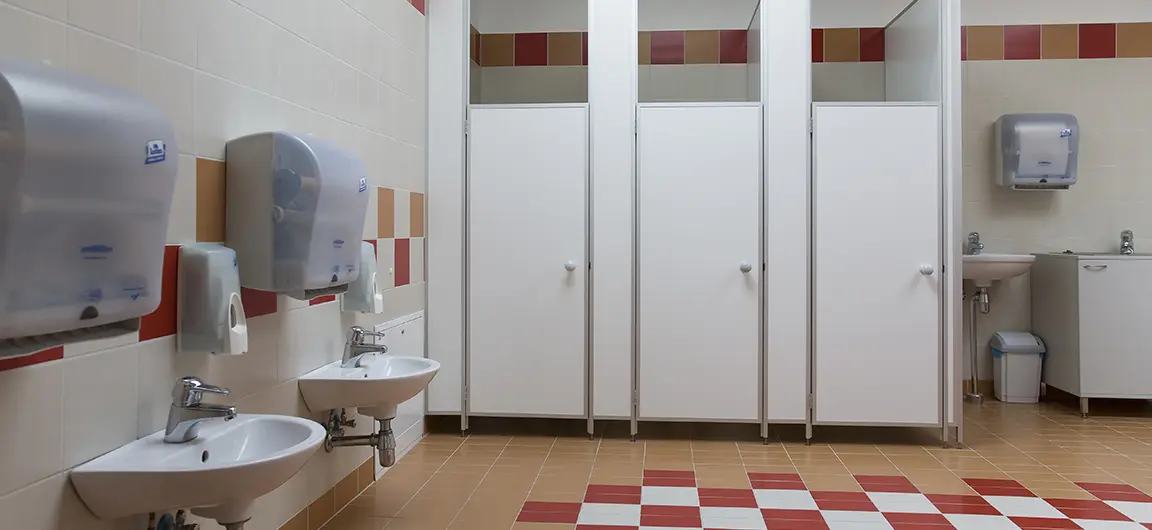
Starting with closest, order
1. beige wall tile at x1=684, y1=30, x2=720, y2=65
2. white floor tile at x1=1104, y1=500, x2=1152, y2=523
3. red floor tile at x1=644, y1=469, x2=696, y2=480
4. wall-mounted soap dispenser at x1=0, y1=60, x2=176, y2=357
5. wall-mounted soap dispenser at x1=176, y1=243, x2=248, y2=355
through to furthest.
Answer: wall-mounted soap dispenser at x1=0, y1=60, x2=176, y2=357 → wall-mounted soap dispenser at x1=176, y1=243, x2=248, y2=355 → white floor tile at x1=1104, y1=500, x2=1152, y2=523 → red floor tile at x1=644, y1=469, x2=696, y2=480 → beige wall tile at x1=684, y1=30, x2=720, y2=65

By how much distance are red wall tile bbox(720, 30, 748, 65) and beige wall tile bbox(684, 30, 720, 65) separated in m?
0.03

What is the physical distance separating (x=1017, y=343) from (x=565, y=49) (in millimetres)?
3105

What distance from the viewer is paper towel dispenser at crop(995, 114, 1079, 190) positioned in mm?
4711

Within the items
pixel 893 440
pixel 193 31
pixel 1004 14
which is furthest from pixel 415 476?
pixel 1004 14

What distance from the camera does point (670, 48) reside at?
4.46 metres

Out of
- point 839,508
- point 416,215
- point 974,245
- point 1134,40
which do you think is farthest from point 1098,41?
point 416,215

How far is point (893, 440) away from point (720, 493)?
129 cm

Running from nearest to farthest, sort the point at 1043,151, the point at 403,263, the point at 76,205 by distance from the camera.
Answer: the point at 76,205
the point at 403,263
the point at 1043,151

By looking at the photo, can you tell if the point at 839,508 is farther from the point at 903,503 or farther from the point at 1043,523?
the point at 1043,523

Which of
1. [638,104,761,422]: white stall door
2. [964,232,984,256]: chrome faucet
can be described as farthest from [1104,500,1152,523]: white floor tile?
[964,232,984,256]: chrome faucet

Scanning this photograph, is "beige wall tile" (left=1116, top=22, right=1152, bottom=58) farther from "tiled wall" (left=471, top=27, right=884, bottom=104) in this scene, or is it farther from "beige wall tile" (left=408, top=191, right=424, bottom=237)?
"beige wall tile" (left=408, top=191, right=424, bottom=237)

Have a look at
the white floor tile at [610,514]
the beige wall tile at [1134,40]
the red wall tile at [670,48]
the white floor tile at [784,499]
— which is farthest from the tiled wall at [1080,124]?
the white floor tile at [610,514]

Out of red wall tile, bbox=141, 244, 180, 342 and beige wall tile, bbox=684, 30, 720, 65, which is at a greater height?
beige wall tile, bbox=684, 30, 720, 65

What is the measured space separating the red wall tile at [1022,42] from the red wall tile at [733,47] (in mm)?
1858
